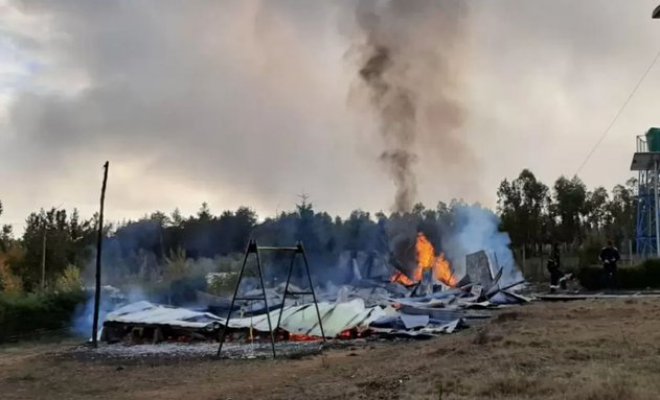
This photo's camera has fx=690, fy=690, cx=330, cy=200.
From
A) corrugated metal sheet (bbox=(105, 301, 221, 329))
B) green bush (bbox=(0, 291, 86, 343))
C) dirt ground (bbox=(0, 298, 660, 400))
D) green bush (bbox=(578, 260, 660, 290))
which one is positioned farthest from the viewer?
green bush (bbox=(578, 260, 660, 290))

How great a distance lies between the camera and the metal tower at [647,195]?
37.9 meters

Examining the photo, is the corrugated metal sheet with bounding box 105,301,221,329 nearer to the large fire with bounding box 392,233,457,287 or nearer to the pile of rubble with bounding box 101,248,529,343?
the pile of rubble with bounding box 101,248,529,343

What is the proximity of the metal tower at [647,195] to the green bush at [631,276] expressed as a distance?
963 cm

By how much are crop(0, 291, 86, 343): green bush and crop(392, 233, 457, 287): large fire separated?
583 inches

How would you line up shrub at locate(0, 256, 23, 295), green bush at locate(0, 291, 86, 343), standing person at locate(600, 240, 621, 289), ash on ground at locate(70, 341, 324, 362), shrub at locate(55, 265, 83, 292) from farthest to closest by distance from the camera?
shrub at locate(0, 256, 23, 295) → shrub at locate(55, 265, 83, 292) → standing person at locate(600, 240, 621, 289) → green bush at locate(0, 291, 86, 343) → ash on ground at locate(70, 341, 324, 362)

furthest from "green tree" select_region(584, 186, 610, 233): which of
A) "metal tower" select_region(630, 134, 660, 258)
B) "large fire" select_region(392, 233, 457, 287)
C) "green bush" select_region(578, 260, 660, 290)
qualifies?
"green bush" select_region(578, 260, 660, 290)

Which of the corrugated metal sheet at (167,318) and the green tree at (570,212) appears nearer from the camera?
the corrugated metal sheet at (167,318)

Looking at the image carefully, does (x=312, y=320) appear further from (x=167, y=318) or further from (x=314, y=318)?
(x=167, y=318)

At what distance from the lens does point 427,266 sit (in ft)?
115

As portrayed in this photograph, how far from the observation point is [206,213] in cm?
6825

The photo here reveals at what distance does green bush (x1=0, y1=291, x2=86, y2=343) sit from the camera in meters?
26.3

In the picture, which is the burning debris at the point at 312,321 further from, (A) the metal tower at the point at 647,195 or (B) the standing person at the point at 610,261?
(A) the metal tower at the point at 647,195

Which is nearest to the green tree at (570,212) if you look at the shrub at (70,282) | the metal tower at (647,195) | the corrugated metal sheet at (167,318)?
the metal tower at (647,195)

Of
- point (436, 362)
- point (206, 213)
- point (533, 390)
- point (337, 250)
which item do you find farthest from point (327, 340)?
point (206, 213)
